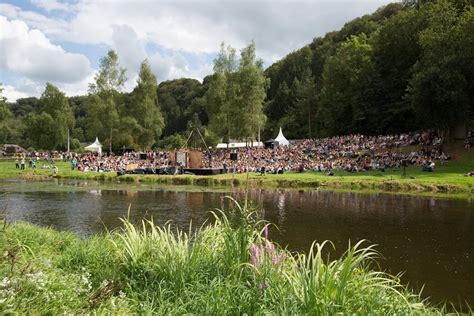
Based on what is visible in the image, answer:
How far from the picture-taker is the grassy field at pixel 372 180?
30.7 m

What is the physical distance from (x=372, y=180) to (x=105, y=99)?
2052 inches

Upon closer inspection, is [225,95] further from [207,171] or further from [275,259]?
[275,259]

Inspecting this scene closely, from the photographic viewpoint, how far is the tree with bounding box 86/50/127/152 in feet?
227

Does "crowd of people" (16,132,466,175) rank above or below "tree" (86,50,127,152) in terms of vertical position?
below

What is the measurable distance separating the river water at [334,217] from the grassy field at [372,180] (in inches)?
88.2

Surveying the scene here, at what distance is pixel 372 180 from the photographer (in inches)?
1319

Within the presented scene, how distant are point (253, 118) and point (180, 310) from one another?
54.9 metres

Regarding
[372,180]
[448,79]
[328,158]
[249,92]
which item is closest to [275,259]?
[372,180]

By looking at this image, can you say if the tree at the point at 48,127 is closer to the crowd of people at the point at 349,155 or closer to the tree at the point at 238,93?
the tree at the point at 238,93

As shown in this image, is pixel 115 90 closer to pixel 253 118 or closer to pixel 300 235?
pixel 253 118

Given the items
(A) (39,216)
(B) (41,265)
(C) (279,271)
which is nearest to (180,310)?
(C) (279,271)

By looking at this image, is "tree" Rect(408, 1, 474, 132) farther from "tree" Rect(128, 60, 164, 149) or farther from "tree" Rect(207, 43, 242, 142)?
"tree" Rect(128, 60, 164, 149)

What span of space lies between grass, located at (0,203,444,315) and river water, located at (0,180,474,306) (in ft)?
4.79

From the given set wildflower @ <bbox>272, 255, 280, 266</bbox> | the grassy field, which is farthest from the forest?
wildflower @ <bbox>272, 255, 280, 266</bbox>
